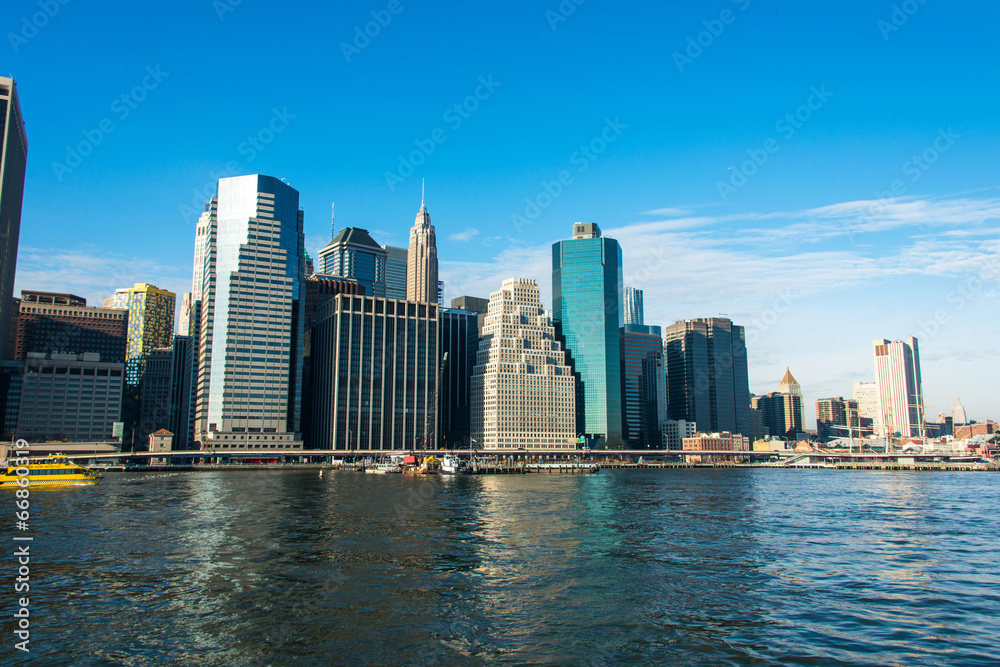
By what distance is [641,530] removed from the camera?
76.9 m

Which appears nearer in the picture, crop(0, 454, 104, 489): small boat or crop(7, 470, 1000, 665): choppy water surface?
crop(7, 470, 1000, 665): choppy water surface

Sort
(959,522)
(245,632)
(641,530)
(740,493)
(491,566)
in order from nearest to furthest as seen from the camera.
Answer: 1. (245,632)
2. (491,566)
3. (641,530)
4. (959,522)
5. (740,493)

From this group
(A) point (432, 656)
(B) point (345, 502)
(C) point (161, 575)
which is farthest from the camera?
Answer: (B) point (345, 502)

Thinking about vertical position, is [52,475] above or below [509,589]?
above

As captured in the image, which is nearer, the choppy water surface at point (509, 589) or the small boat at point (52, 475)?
the choppy water surface at point (509, 589)

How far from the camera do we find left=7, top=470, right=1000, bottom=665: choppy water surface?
115ft

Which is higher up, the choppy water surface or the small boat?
the small boat

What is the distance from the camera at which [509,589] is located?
156 feet

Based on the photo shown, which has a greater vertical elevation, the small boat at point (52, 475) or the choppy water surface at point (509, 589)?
the small boat at point (52, 475)

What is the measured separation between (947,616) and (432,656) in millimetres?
31414

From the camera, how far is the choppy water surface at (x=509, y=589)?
34.9m

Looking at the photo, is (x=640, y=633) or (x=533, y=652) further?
(x=640, y=633)

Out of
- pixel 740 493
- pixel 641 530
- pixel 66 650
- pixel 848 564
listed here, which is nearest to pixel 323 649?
pixel 66 650

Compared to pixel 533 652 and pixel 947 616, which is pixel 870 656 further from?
pixel 533 652
